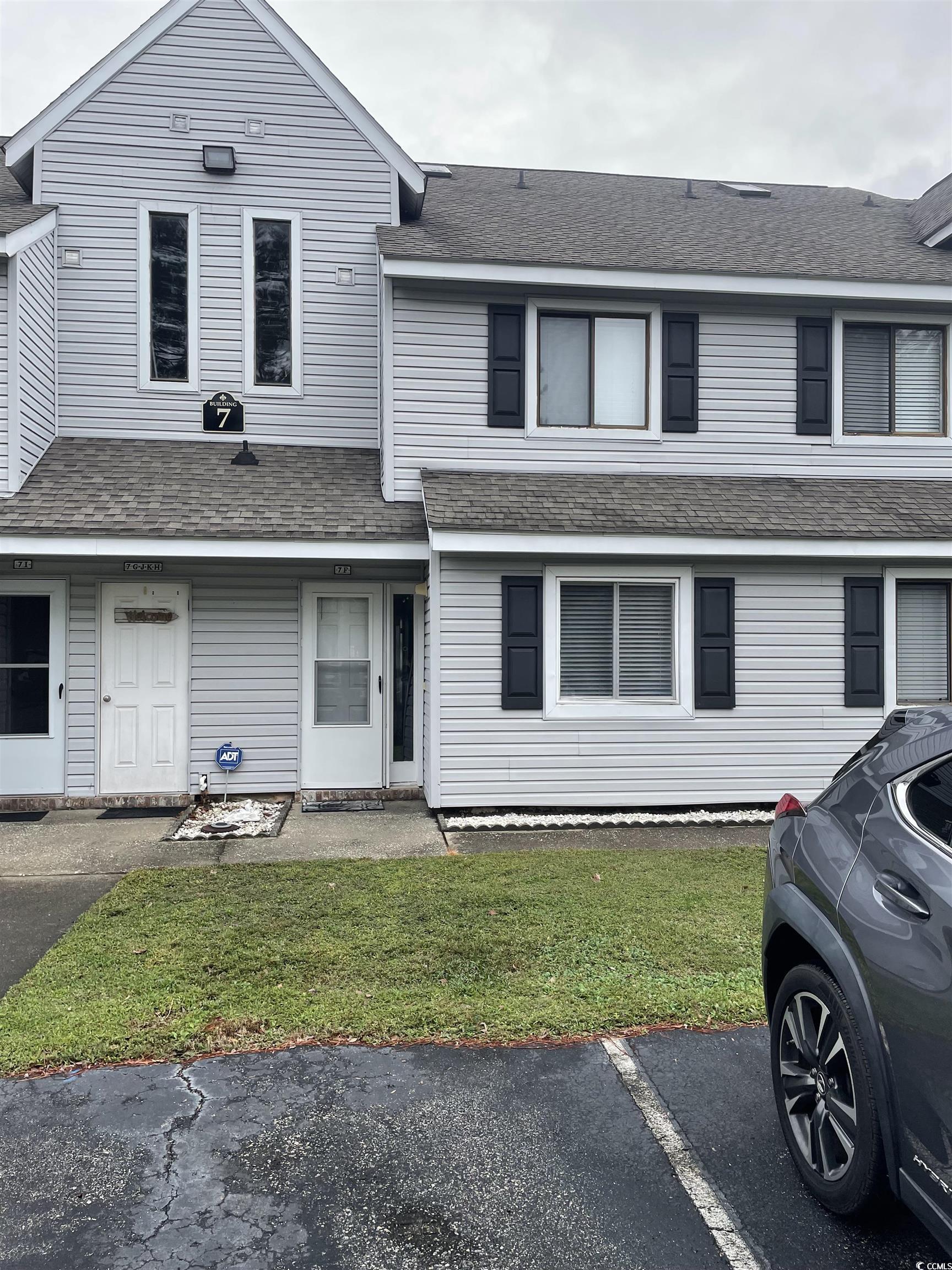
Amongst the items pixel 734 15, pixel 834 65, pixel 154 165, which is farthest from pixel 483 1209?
pixel 834 65

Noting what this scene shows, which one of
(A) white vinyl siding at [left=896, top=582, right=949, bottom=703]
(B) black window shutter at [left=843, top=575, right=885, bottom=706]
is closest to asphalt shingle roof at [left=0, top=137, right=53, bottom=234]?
(B) black window shutter at [left=843, top=575, right=885, bottom=706]

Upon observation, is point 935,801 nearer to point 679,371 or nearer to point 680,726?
point 680,726

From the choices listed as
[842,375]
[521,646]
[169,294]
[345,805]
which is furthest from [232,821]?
[842,375]

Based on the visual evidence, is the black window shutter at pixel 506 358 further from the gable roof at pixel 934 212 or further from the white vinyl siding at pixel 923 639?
the gable roof at pixel 934 212

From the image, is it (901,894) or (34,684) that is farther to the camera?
(34,684)

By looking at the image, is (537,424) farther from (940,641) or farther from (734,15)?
(734,15)

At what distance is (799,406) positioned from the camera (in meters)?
9.19

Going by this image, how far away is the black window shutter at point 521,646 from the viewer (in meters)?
8.07

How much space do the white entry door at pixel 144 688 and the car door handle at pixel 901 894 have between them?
757 cm

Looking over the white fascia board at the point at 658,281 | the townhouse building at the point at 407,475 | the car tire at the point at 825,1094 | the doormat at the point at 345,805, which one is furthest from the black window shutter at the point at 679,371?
the car tire at the point at 825,1094

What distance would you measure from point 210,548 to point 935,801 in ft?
21.9

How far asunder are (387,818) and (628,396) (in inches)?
200

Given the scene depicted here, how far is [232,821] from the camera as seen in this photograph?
7.85 metres

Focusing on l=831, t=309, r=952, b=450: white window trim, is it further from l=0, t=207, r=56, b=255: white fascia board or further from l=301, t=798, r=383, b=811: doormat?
l=0, t=207, r=56, b=255: white fascia board
